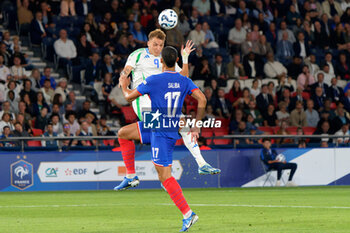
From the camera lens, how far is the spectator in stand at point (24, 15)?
24016mm

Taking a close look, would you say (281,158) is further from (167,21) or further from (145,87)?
(145,87)

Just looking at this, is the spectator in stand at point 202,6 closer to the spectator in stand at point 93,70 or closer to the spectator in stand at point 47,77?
the spectator in stand at point 93,70

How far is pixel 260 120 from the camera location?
23016 millimetres

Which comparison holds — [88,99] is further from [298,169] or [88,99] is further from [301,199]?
[301,199]

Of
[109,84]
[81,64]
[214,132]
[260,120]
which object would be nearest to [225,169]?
[214,132]

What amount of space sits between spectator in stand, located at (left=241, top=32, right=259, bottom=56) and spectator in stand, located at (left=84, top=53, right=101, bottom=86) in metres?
5.74

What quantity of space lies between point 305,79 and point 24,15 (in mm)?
10022

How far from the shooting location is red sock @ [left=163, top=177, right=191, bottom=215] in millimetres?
9141

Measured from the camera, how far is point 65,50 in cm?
2352

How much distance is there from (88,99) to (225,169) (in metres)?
5.38

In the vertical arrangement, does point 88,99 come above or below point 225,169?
above

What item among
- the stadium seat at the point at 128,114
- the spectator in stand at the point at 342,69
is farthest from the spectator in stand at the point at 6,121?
the spectator in stand at the point at 342,69

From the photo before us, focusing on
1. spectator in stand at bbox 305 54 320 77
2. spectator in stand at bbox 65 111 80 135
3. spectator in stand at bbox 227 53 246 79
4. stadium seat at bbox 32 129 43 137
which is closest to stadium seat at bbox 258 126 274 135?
spectator in stand at bbox 227 53 246 79

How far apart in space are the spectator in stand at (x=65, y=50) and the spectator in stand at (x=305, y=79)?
315 inches
